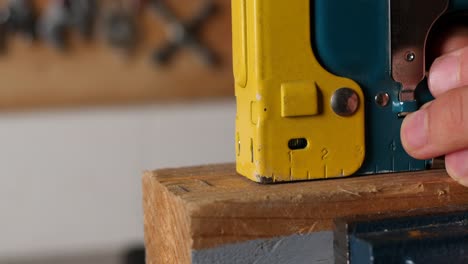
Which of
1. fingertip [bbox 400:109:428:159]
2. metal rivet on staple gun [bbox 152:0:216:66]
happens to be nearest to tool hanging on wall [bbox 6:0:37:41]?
metal rivet on staple gun [bbox 152:0:216:66]

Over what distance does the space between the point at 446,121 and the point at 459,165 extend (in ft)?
0.15

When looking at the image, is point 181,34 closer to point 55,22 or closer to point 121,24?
point 121,24

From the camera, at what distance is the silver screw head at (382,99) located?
29.1 inches

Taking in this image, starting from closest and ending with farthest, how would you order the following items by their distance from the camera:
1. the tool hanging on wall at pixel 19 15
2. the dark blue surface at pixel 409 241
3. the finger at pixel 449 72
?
the dark blue surface at pixel 409 241 < the finger at pixel 449 72 < the tool hanging on wall at pixel 19 15

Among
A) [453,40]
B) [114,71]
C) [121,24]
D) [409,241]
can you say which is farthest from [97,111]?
[409,241]

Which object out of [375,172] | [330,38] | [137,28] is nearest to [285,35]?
[330,38]

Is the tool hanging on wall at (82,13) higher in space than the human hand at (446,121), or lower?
higher

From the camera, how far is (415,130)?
27.3 inches

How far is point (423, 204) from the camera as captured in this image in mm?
678

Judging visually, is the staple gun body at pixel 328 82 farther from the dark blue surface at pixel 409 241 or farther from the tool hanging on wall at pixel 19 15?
the tool hanging on wall at pixel 19 15

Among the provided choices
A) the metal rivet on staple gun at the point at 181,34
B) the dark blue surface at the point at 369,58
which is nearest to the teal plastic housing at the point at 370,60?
the dark blue surface at the point at 369,58

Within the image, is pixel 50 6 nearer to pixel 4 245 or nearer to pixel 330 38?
pixel 4 245

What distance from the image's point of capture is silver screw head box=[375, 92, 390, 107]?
2.42ft

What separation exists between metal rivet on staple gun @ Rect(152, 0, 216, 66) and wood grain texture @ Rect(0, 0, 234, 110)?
13mm
